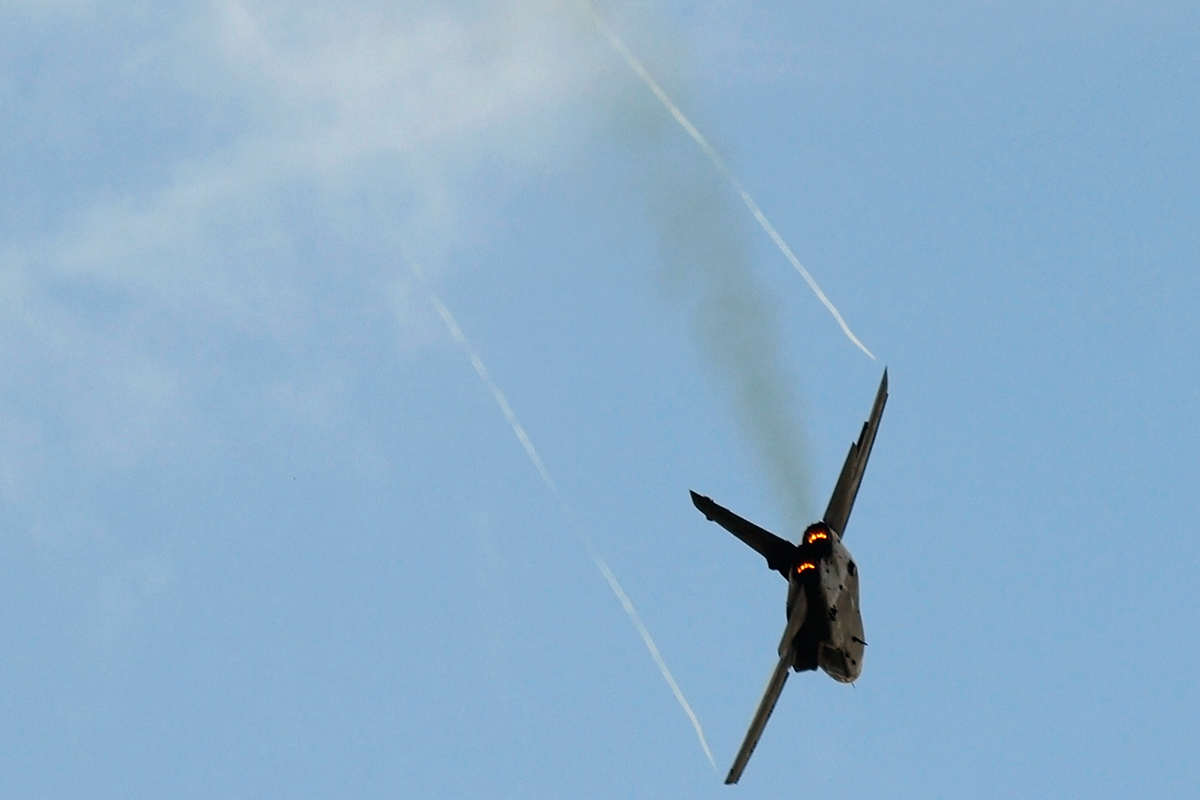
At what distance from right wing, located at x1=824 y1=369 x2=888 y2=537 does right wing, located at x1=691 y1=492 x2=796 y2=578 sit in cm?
206

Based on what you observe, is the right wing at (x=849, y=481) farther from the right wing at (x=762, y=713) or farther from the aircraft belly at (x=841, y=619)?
the right wing at (x=762, y=713)

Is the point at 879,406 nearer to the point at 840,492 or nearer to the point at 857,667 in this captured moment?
the point at 840,492

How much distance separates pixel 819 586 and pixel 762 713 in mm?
3812

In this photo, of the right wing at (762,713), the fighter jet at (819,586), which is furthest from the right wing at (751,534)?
the right wing at (762,713)

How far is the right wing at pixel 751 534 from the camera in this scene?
Result: 57.0 metres

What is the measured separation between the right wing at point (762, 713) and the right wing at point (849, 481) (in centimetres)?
346

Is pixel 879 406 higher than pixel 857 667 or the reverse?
higher

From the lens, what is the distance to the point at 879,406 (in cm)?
6069

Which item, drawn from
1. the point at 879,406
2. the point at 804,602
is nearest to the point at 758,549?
the point at 804,602

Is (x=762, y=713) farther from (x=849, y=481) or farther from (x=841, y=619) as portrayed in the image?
(x=849, y=481)

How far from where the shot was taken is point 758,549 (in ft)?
188

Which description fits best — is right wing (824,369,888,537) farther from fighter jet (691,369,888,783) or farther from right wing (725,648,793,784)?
right wing (725,648,793,784)

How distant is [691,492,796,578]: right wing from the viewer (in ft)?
187

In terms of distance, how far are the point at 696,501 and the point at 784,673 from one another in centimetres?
505
